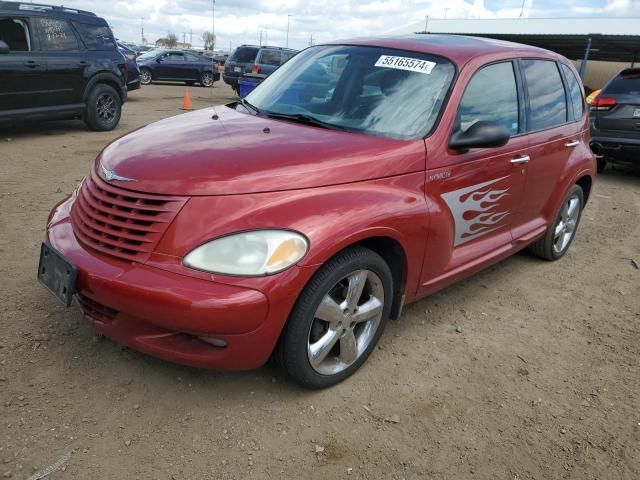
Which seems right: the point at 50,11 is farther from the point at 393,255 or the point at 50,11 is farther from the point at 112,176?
the point at 393,255

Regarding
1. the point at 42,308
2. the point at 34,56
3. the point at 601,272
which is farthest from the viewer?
the point at 34,56

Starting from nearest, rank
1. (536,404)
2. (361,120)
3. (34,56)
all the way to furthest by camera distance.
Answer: (536,404) → (361,120) → (34,56)

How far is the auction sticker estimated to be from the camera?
3.16m

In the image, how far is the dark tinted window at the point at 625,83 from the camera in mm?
7702

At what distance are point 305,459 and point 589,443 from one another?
135cm


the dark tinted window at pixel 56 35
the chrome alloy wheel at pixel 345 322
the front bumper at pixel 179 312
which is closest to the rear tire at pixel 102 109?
the dark tinted window at pixel 56 35

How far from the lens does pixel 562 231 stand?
4695 mm

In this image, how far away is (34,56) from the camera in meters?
7.81

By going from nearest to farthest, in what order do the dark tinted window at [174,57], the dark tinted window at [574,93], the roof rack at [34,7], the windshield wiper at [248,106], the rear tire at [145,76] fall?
the windshield wiper at [248,106] < the dark tinted window at [574,93] < the roof rack at [34,7] < the rear tire at [145,76] < the dark tinted window at [174,57]

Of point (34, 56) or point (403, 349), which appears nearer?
point (403, 349)

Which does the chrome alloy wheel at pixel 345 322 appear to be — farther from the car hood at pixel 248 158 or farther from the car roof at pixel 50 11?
the car roof at pixel 50 11

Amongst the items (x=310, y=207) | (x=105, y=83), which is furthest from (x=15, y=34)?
(x=310, y=207)

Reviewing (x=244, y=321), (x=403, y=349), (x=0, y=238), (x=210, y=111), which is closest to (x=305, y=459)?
(x=244, y=321)

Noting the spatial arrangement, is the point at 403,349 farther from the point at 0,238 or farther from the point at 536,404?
the point at 0,238
